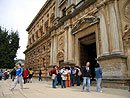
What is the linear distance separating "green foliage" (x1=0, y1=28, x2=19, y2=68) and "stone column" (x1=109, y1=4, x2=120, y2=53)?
22.2m

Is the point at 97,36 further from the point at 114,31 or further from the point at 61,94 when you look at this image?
the point at 61,94

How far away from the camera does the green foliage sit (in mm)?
23547

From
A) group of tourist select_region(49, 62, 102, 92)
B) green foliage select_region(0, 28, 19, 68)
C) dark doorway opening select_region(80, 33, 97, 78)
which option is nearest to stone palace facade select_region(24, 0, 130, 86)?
dark doorway opening select_region(80, 33, 97, 78)

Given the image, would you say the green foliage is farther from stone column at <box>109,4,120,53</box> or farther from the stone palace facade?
stone column at <box>109,4,120,53</box>

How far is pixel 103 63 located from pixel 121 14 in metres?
3.79

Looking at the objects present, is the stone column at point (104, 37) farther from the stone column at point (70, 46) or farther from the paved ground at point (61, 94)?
the stone column at point (70, 46)

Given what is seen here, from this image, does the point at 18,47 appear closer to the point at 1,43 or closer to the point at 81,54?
the point at 1,43

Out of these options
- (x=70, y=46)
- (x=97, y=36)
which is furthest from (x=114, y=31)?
(x=70, y=46)

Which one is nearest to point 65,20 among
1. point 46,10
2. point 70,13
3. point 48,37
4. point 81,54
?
point 70,13

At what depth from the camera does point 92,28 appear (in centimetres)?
1041

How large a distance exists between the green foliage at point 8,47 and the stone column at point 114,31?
875 inches

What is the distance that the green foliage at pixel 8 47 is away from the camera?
2355cm

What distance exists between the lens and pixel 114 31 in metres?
8.02

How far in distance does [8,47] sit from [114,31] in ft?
75.9
